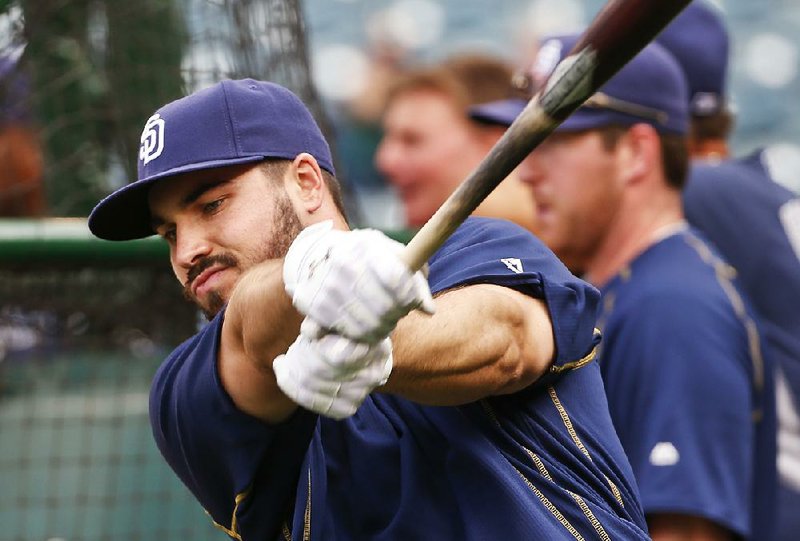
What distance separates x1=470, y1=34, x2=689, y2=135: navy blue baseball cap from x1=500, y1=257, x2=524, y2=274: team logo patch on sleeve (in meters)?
1.42

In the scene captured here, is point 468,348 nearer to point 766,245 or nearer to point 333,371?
point 333,371

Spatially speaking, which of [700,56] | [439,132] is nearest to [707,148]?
[700,56]

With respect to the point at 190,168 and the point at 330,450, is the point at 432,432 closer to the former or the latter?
the point at 330,450

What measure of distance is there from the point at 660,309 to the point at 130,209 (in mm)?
1379

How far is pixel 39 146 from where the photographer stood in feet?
16.0

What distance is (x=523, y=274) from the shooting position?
2219mm

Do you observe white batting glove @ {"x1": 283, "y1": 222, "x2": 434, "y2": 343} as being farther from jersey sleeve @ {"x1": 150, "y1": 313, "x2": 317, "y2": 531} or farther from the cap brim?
the cap brim

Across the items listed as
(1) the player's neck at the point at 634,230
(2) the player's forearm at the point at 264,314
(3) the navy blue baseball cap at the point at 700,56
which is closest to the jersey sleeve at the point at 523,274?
(2) the player's forearm at the point at 264,314

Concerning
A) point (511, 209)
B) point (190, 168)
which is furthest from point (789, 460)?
point (190, 168)

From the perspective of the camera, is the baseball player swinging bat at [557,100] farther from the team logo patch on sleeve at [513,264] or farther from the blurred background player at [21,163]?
the blurred background player at [21,163]

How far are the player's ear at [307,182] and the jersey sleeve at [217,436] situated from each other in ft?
1.16

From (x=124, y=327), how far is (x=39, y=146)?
721mm

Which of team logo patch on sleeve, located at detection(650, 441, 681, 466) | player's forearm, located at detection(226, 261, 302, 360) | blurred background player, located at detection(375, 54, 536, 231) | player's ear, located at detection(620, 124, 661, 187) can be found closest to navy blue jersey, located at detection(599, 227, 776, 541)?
team logo patch on sleeve, located at detection(650, 441, 681, 466)

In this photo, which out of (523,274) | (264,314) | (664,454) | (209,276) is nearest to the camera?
(264,314)
